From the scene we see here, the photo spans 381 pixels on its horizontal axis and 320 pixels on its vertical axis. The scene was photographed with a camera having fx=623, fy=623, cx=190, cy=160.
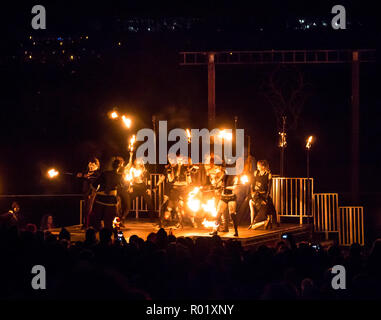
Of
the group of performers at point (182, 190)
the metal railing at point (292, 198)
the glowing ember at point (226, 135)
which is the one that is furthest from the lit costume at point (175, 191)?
the metal railing at point (292, 198)

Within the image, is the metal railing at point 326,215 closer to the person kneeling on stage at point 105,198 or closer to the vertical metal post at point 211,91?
the vertical metal post at point 211,91

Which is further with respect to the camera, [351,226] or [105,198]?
[351,226]

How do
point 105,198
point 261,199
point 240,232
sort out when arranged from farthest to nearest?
1. point 261,199
2. point 240,232
3. point 105,198

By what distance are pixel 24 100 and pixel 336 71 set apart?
381 inches

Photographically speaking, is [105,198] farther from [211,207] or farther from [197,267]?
[197,267]

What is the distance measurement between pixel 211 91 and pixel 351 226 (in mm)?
5647

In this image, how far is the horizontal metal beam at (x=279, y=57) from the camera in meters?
17.9

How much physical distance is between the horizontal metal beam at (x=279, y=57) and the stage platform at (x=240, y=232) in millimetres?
4904

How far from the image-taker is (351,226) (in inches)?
657

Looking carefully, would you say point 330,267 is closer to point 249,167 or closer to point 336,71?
point 249,167

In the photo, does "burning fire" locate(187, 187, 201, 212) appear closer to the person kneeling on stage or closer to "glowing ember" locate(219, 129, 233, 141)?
"glowing ember" locate(219, 129, 233, 141)

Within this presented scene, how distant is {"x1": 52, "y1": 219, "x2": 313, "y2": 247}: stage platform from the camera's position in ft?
48.0

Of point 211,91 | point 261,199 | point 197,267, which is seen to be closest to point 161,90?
point 211,91

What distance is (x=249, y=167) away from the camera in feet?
55.8
